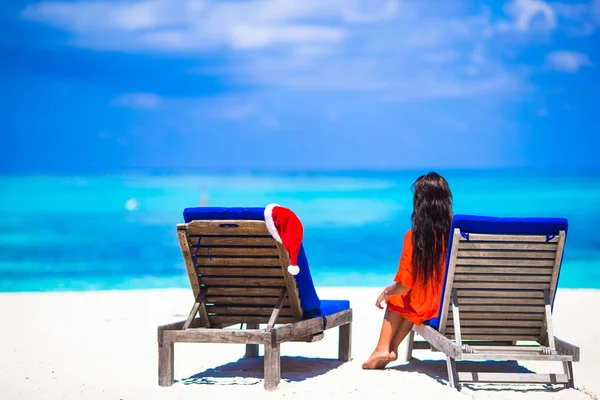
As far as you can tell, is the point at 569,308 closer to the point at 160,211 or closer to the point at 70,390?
the point at 70,390

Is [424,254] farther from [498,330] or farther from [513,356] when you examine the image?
[513,356]

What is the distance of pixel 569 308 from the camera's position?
8.66 metres

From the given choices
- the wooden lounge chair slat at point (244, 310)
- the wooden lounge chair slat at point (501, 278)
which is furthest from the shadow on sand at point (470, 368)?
the wooden lounge chair slat at point (244, 310)

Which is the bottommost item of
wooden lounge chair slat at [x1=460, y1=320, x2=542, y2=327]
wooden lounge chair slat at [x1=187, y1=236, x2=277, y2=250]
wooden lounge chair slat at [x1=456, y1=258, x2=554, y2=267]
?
wooden lounge chair slat at [x1=460, y1=320, x2=542, y2=327]

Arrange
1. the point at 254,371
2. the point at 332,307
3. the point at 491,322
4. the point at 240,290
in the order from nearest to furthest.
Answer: the point at 491,322
the point at 240,290
the point at 254,371
the point at 332,307

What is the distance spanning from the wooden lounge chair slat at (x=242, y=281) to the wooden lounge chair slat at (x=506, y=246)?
1.05 m

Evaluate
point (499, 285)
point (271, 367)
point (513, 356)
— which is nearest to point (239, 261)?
point (271, 367)

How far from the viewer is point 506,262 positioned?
489 centimetres

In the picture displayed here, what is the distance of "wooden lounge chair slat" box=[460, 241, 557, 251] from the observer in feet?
15.8

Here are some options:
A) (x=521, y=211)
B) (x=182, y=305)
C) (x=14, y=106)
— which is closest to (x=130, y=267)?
(x=182, y=305)

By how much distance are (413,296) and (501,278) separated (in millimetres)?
648

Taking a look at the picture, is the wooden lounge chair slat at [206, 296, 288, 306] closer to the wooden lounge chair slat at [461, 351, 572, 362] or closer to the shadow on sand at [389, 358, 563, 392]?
the shadow on sand at [389, 358, 563, 392]

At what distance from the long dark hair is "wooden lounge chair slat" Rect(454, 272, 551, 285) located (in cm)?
35

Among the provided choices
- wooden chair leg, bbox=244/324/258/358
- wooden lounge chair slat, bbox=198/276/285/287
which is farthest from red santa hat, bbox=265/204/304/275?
wooden chair leg, bbox=244/324/258/358
